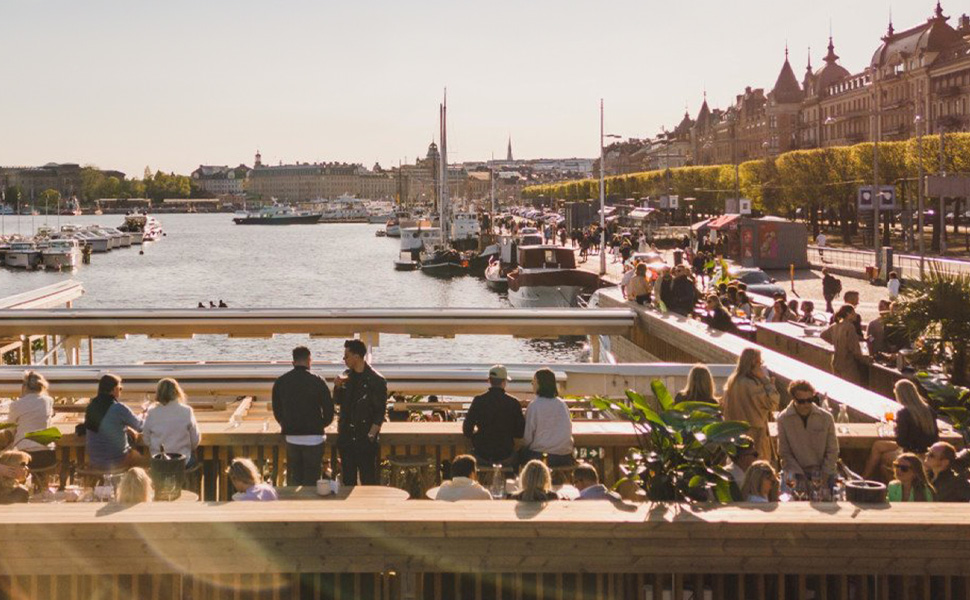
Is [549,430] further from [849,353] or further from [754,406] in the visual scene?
[849,353]

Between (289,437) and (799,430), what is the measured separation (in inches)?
148

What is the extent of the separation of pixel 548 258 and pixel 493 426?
53326 mm

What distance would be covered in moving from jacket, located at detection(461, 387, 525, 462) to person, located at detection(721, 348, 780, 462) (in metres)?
1.81

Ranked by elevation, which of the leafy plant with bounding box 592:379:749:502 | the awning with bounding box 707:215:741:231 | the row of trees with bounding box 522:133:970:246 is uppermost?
the row of trees with bounding box 522:133:970:246

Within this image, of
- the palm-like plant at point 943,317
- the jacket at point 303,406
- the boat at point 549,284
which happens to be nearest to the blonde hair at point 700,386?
the jacket at point 303,406

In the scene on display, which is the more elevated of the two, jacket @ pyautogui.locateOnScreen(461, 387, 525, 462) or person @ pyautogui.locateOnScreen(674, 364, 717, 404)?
person @ pyautogui.locateOnScreen(674, 364, 717, 404)

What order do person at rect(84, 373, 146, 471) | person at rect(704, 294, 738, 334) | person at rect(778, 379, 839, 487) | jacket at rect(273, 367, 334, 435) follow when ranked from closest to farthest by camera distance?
person at rect(778, 379, 839, 487) → jacket at rect(273, 367, 334, 435) → person at rect(84, 373, 146, 471) → person at rect(704, 294, 738, 334)

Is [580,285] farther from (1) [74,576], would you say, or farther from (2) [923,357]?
(1) [74,576]

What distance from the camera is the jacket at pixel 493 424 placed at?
919 cm

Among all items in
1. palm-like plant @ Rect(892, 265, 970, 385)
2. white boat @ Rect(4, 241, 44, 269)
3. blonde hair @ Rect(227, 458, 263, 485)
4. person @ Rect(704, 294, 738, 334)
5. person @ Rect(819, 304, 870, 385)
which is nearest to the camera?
blonde hair @ Rect(227, 458, 263, 485)

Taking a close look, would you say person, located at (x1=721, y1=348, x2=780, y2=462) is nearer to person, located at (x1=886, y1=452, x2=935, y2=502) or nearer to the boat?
person, located at (x1=886, y1=452, x2=935, y2=502)

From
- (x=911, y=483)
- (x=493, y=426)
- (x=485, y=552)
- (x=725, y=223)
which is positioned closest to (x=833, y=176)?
(x=725, y=223)

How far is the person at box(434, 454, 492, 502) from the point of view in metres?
7.75

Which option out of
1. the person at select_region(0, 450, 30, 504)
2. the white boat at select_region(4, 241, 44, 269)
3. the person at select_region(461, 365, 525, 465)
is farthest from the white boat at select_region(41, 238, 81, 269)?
the person at select_region(0, 450, 30, 504)
